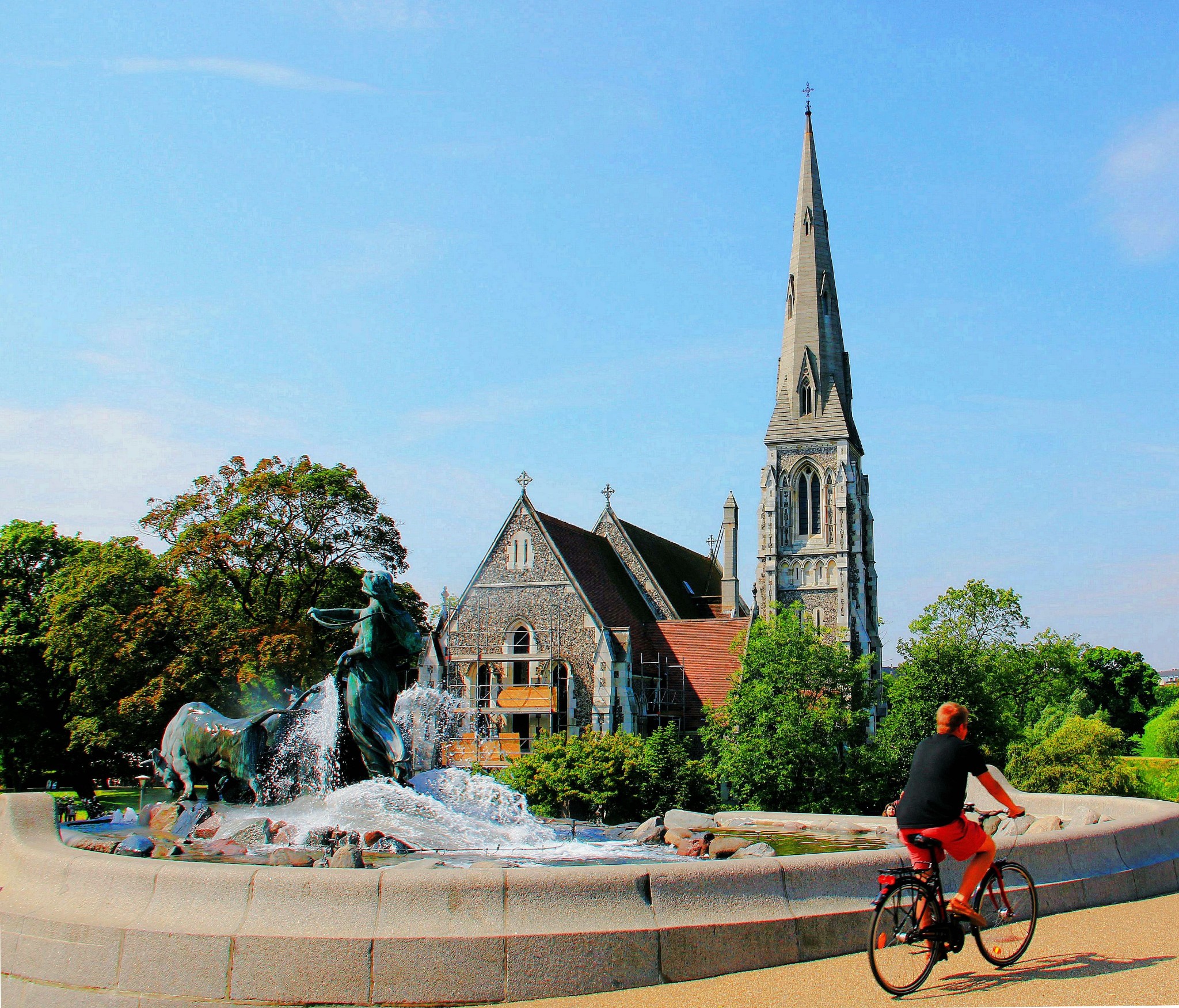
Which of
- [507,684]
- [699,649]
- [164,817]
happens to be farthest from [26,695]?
[164,817]

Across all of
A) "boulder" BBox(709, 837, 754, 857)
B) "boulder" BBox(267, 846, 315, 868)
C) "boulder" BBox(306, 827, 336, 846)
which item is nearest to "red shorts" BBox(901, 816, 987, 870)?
"boulder" BBox(709, 837, 754, 857)

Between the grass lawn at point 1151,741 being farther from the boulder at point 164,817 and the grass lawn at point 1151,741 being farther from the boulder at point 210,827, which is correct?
the boulder at point 210,827

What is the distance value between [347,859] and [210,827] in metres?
5.12

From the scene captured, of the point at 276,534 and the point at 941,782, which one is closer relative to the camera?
the point at 941,782

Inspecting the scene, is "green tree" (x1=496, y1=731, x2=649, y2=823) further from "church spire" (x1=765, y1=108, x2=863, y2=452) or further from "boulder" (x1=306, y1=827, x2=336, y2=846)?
"church spire" (x1=765, y1=108, x2=863, y2=452)

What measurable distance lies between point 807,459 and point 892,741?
24.3 metres

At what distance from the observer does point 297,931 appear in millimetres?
6914

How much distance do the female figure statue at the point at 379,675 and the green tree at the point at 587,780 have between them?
1051 cm

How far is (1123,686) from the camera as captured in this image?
92.5 m

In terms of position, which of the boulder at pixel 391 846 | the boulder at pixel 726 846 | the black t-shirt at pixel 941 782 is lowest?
the boulder at pixel 726 846

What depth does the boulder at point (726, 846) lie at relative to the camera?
13477mm

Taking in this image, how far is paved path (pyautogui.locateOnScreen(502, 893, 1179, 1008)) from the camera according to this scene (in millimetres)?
6605

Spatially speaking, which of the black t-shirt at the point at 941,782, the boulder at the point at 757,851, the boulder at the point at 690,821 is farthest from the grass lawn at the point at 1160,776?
the black t-shirt at the point at 941,782

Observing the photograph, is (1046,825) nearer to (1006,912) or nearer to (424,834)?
(1006,912)
